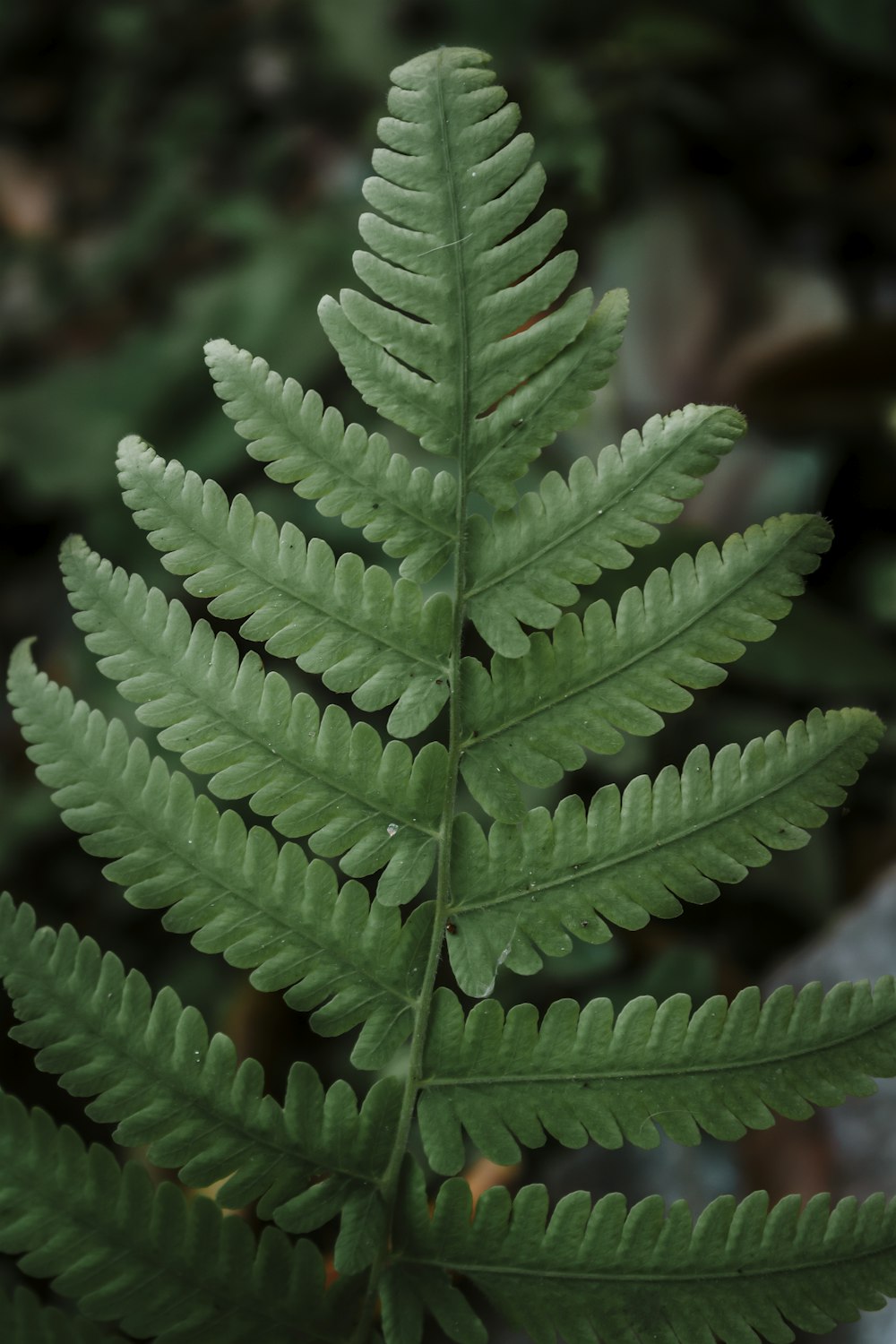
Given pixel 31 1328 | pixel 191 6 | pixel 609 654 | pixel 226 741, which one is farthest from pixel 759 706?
pixel 191 6

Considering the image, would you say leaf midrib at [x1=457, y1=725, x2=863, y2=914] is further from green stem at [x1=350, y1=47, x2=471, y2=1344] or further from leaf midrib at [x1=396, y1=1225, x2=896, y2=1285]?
leaf midrib at [x1=396, y1=1225, x2=896, y2=1285]

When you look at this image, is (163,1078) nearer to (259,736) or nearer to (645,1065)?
(259,736)

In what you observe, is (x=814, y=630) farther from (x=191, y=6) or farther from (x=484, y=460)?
(x=191, y=6)

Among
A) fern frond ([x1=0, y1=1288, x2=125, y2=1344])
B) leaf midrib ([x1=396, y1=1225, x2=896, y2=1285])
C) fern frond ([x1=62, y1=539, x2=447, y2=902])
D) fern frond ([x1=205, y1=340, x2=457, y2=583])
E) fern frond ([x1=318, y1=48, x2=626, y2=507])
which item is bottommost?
leaf midrib ([x1=396, y1=1225, x2=896, y2=1285])

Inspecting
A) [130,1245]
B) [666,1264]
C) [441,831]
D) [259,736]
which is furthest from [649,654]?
[130,1245]

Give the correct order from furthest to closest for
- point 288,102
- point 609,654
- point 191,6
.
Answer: point 191,6, point 288,102, point 609,654

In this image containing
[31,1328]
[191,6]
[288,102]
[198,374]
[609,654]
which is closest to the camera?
[31,1328]

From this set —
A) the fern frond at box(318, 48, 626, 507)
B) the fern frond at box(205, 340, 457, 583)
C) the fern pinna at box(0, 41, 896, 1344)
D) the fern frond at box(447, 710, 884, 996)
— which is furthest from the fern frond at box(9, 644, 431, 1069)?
the fern frond at box(318, 48, 626, 507)
